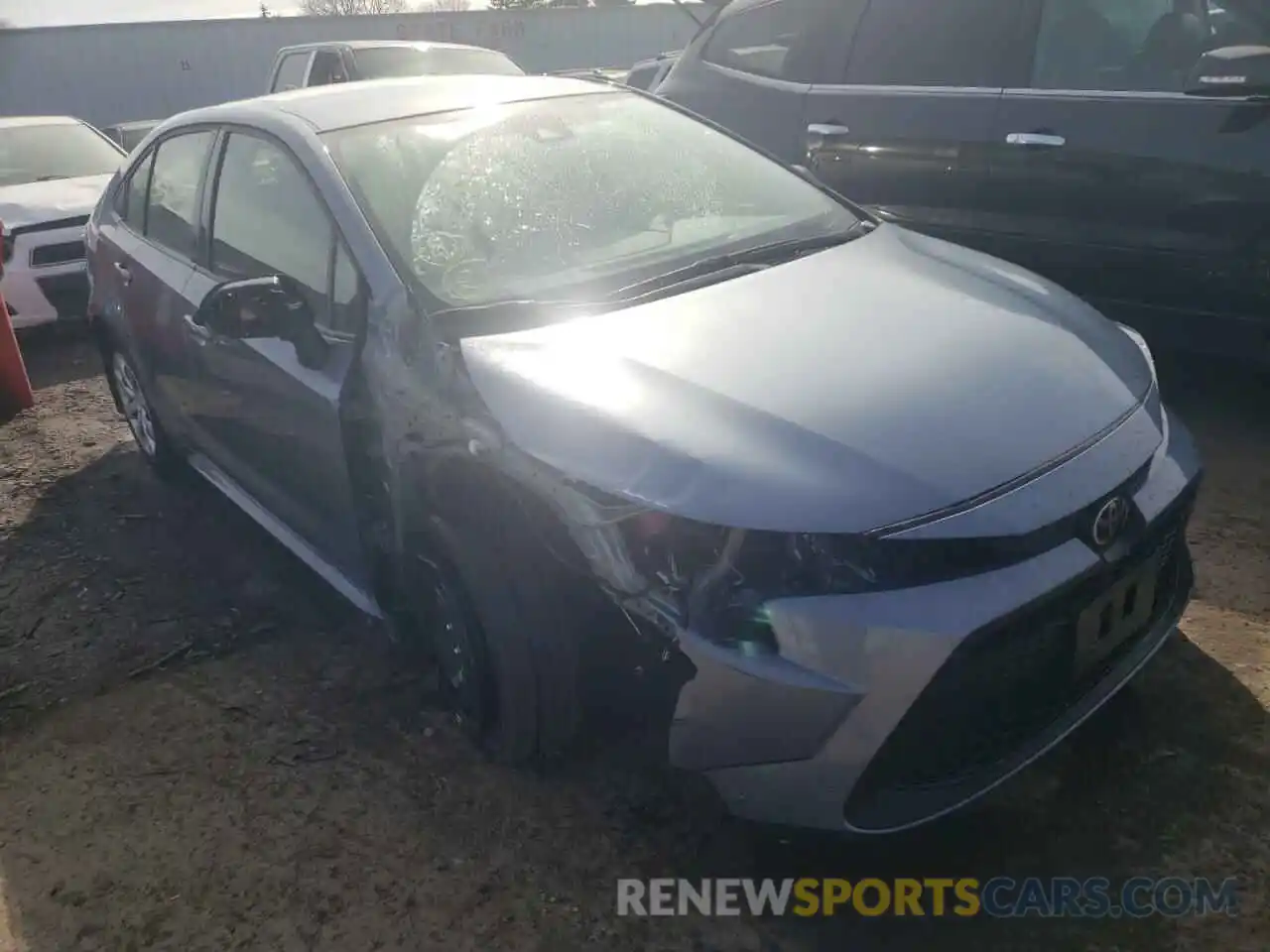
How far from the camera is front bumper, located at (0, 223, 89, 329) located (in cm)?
655

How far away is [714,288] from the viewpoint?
2766 mm

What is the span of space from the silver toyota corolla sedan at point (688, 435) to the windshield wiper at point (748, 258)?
1cm

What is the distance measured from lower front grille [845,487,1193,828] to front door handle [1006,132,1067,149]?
8.15 feet

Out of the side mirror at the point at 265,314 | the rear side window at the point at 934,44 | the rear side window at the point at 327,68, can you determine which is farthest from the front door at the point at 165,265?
the rear side window at the point at 327,68

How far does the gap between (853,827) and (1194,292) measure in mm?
2879

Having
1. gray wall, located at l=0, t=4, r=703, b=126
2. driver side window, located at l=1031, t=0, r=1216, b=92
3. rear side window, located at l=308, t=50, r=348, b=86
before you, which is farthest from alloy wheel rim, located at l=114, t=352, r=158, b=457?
gray wall, located at l=0, t=4, r=703, b=126

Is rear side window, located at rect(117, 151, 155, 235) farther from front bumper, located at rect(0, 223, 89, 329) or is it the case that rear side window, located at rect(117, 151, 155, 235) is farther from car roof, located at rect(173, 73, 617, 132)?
front bumper, located at rect(0, 223, 89, 329)

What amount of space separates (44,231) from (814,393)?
6002 mm

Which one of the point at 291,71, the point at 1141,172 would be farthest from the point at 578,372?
the point at 291,71

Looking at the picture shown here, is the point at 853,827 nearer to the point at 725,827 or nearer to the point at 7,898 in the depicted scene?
the point at 725,827

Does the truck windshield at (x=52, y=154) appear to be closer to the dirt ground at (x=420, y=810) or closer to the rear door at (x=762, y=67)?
the rear door at (x=762, y=67)

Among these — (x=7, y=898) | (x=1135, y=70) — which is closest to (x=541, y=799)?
(x=7, y=898)

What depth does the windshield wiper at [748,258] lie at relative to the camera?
2760 mm

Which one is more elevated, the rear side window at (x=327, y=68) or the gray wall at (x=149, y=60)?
the rear side window at (x=327, y=68)
